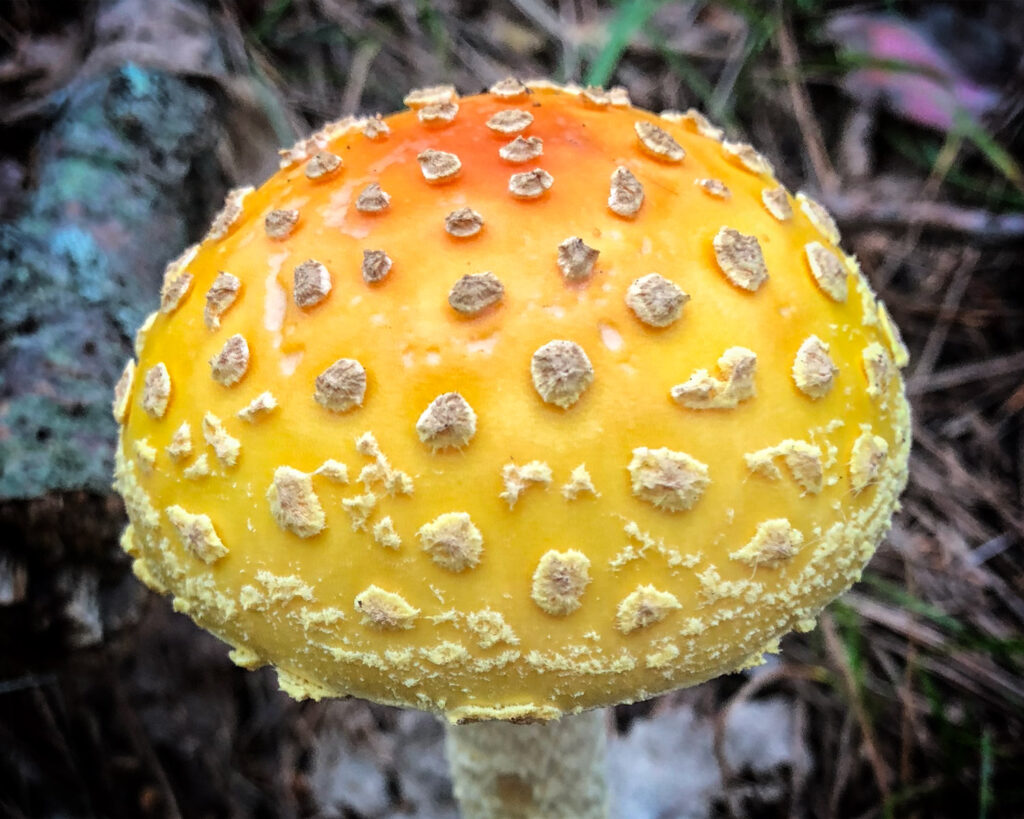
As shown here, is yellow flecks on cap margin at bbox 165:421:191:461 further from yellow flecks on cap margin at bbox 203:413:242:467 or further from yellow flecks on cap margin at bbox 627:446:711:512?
yellow flecks on cap margin at bbox 627:446:711:512

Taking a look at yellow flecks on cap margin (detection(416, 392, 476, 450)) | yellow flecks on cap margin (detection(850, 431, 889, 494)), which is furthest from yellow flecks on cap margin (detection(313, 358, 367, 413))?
yellow flecks on cap margin (detection(850, 431, 889, 494))

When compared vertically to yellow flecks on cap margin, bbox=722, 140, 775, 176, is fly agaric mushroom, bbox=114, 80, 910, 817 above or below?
below

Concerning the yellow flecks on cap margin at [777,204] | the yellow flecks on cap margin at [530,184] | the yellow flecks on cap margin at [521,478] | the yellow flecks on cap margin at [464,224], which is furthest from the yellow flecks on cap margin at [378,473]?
the yellow flecks on cap margin at [777,204]

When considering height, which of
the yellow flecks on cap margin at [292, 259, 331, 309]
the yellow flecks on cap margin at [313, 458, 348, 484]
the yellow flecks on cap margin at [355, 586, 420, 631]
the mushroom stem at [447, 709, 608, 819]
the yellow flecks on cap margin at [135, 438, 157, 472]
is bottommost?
the mushroom stem at [447, 709, 608, 819]

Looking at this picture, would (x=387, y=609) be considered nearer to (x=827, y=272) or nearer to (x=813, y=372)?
(x=813, y=372)

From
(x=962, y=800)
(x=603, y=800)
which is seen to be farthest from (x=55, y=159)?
(x=962, y=800)

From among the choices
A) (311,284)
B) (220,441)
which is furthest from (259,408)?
(311,284)

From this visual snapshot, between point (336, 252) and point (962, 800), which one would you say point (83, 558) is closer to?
point (336, 252)
